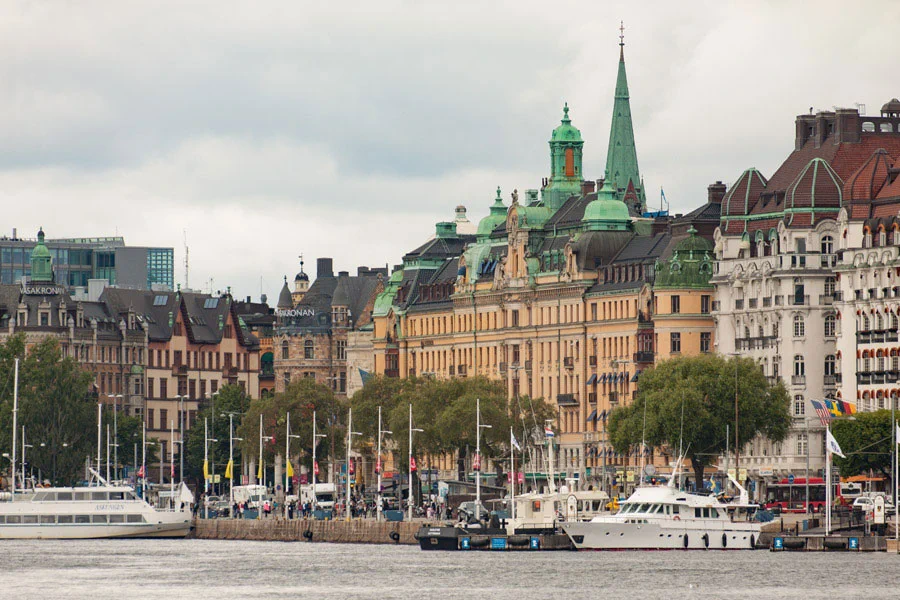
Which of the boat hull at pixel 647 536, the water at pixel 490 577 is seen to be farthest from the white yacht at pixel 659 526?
the water at pixel 490 577

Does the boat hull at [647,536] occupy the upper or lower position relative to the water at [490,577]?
upper

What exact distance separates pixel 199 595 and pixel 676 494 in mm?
42233

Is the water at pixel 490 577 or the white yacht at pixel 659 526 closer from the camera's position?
the water at pixel 490 577

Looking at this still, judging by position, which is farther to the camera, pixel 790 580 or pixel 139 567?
pixel 139 567

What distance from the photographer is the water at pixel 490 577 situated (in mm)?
165125

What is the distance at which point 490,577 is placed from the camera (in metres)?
178

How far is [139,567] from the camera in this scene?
19488cm

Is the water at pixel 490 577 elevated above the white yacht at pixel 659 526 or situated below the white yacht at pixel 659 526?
below

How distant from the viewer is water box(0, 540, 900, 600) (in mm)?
165125

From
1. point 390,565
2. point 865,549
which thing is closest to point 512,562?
point 390,565

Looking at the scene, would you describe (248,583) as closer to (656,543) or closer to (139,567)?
(139,567)

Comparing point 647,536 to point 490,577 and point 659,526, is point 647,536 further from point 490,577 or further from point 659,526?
point 490,577

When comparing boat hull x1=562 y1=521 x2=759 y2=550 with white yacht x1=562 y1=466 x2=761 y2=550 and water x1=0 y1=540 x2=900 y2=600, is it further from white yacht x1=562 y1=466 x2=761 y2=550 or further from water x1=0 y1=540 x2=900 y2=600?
water x1=0 y1=540 x2=900 y2=600

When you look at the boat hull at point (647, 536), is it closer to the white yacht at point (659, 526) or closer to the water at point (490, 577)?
the white yacht at point (659, 526)
